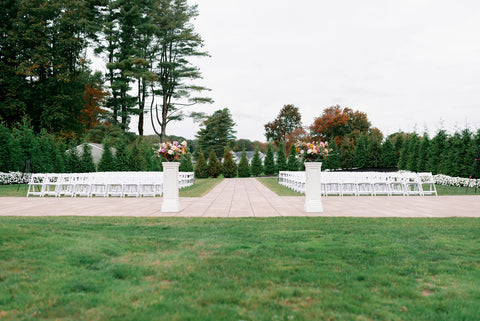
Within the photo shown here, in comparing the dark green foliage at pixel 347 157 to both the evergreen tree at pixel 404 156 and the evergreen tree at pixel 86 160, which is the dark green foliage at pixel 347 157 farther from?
the evergreen tree at pixel 86 160

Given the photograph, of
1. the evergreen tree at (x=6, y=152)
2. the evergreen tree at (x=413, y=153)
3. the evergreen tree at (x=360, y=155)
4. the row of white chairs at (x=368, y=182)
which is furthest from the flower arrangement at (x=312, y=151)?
the evergreen tree at (x=360, y=155)

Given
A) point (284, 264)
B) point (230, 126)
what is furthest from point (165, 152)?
point (230, 126)

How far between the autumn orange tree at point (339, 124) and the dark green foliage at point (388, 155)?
1273 cm

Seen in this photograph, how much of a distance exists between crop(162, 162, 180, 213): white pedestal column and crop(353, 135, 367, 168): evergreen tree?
27.5m

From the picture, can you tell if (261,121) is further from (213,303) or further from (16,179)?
(213,303)

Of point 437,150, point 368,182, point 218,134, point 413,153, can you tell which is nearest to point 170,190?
point 368,182

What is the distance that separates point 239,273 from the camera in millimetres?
3701

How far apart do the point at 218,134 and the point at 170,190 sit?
4602 cm

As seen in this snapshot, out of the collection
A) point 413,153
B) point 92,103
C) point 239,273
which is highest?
point 92,103

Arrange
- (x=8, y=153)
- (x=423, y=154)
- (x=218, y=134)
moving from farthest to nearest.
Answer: (x=218, y=134), (x=423, y=154), (x=8, y=153)

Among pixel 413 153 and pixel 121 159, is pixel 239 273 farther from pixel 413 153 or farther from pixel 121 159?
pixel 413 153

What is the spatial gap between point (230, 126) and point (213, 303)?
5305cm

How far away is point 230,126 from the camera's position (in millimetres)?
55469

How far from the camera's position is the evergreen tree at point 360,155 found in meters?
33.1
